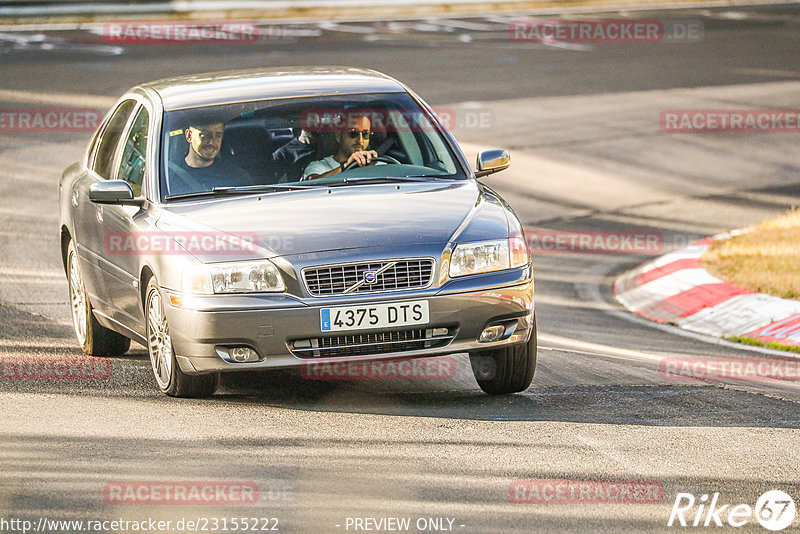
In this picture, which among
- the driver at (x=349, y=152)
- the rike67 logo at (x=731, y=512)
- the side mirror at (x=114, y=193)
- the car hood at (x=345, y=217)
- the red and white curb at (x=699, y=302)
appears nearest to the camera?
the rike67 logo at (x=731, y=512)

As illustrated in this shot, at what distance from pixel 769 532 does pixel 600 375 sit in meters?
3.44

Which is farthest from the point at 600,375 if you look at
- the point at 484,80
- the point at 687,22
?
the point at 687,22

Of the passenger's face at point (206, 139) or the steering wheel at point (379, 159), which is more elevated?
the passenger's face at point (206, 139)

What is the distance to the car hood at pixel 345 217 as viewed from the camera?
7.25m

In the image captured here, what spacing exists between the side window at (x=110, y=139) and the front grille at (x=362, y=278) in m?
2.46

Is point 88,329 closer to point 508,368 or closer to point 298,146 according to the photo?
point 298,146

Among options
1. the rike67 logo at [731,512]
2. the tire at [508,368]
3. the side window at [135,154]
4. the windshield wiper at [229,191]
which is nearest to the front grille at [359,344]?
the tire at [508,368]

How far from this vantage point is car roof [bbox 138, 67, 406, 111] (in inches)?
335

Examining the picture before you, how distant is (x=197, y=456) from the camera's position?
21.0 ft

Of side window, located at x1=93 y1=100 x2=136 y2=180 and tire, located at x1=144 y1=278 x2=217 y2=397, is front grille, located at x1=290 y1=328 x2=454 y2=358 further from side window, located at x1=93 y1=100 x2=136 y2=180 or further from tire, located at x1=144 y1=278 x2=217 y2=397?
side window, located at x1=93 y1=100 x2=136 y2=180

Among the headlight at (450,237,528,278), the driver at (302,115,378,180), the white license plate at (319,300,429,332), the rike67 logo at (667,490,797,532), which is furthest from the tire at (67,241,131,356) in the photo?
the rike67 logo at (667,490,797,532)

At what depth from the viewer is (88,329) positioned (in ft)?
30.4

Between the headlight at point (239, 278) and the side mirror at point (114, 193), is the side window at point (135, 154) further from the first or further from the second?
the headlight at point (239, 278)

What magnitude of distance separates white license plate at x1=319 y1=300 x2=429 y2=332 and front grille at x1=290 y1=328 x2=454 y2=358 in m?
0.07
